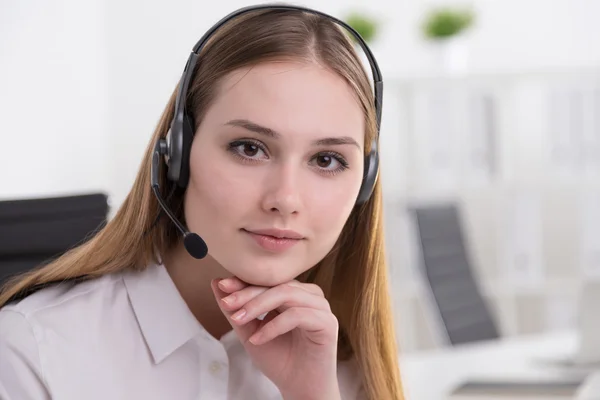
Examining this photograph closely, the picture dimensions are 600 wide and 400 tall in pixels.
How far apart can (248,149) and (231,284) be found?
171mm

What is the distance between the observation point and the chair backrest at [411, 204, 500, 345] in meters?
3.08

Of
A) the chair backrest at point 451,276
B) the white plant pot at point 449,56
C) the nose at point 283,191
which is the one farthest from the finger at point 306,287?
the white plant pot at point 449,56

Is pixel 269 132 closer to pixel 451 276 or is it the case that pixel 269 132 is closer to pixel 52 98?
pixel 451 276

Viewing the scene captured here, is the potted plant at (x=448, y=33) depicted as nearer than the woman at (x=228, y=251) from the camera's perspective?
No

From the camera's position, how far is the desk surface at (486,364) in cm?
191

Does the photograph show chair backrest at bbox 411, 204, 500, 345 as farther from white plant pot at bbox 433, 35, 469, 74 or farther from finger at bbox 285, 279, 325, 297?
finger at bbox 285, 279, 325, 297

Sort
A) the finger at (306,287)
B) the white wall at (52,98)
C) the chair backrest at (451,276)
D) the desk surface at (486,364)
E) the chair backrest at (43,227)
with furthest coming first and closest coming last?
1. the white wall at (52,98)
2. the chair backrest at (451,276)
3. the desk surface at (486,364)
4. the chair backrest at (43,227)
5. the finger at (306,287)

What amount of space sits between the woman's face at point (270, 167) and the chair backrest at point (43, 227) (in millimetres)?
289

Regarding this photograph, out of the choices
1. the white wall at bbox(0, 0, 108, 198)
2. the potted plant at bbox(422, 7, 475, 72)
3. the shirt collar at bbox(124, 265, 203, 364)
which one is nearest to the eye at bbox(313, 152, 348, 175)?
the shirt collar at bbox(124, 265, 203, 364)

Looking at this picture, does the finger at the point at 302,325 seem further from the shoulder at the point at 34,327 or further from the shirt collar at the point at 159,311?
the shoulder at the point at 34,327

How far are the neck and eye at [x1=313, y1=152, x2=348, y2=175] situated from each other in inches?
8.7

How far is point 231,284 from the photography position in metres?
1.11

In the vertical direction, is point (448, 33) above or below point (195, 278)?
above

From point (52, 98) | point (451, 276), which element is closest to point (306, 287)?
point (451, 276)
